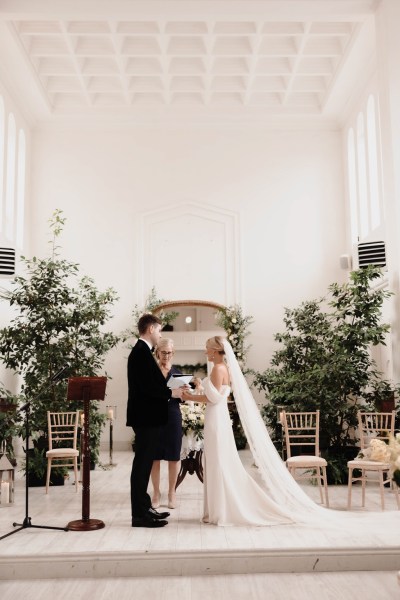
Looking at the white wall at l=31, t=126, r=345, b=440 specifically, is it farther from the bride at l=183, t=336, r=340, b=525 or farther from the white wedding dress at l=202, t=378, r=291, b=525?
the white wedding dress at l=202, t=378, r=291, b=525

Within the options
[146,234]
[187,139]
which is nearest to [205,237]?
[146,234]

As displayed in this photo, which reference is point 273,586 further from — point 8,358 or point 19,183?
point 19,183

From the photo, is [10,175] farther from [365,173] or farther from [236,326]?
[365,173]

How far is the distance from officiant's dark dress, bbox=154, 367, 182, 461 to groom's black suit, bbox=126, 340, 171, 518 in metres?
0.95

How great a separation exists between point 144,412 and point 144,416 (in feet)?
0.12

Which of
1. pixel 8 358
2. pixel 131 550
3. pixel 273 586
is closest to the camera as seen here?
pixel 273 586

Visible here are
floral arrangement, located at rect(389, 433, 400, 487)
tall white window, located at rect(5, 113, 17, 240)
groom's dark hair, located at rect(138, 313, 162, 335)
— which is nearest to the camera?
floral arrangement, located at rect(389, 433, 400, 487)

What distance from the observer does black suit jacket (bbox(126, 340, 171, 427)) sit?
6.04 metres

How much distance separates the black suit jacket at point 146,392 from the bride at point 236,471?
15.5 inches

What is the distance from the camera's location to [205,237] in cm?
1391

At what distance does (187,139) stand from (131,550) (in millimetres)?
10476

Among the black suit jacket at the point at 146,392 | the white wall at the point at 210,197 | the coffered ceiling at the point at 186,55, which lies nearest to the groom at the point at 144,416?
the black suit jacket at the point at 146,392

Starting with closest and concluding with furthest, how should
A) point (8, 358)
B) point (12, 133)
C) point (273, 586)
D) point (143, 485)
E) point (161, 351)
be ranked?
point (273, 586)
point (143, 485)
point (161, 351)
point (8, 358)
point (12, 133)

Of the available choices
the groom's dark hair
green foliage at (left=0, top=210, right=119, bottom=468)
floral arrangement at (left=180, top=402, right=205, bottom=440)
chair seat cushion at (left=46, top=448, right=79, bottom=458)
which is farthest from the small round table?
green foliage at (left=0, top=210, right=119, bottom=468)
